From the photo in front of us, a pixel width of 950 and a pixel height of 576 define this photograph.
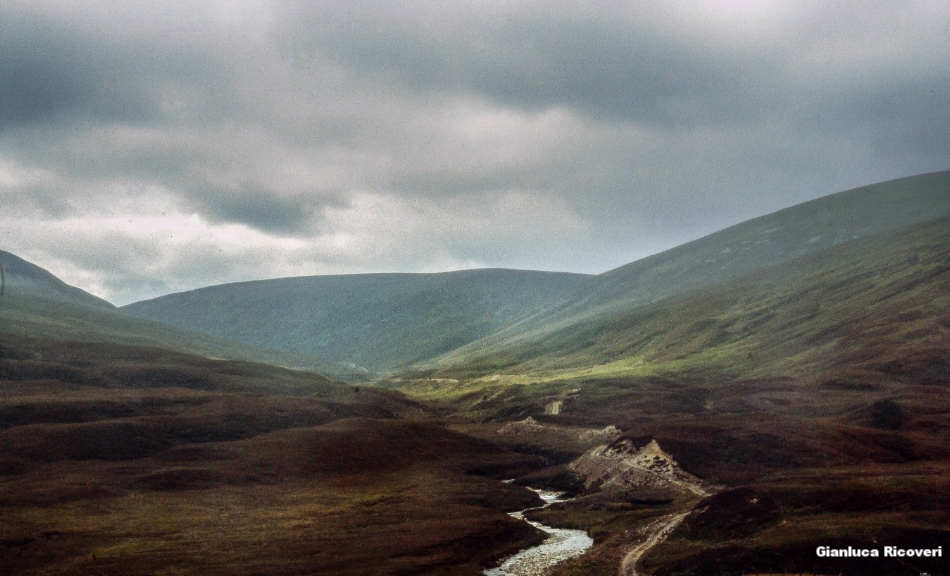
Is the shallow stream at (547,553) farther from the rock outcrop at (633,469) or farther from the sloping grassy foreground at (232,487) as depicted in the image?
the rock outcrop at (633,469)

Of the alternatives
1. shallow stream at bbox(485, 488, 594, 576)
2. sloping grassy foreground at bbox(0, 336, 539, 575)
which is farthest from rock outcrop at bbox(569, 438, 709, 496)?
shallow stream at bbox(485, 488, 594, 576)

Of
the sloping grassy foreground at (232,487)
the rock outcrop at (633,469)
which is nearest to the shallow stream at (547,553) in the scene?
the sloping grassy foreground at (232,487)

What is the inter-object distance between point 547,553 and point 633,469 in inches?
1573

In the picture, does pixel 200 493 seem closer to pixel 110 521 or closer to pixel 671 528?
pixel 110 521

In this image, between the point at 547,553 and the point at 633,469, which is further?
the point at 633,469

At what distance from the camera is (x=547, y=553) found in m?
86.2

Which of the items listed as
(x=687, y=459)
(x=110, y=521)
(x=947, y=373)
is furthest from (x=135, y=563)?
(x=947, y=373)

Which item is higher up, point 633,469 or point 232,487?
point 232,487

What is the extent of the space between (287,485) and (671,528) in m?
64.2

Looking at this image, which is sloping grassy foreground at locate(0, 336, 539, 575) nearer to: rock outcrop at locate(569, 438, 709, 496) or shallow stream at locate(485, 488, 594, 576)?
shallow stream at locate(485, 488, 594, 576)

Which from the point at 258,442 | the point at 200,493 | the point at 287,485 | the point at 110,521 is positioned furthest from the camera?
the point at 258,442

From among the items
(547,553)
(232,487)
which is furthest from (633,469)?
(232,487)

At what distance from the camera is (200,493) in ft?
375

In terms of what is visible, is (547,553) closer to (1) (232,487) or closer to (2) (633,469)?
(2) (633,469)
